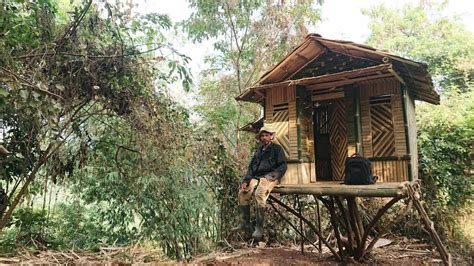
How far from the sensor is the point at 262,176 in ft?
23.4

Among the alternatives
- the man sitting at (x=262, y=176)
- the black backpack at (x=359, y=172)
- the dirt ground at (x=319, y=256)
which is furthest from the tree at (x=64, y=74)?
the dirt ground at (x=319, y=256)

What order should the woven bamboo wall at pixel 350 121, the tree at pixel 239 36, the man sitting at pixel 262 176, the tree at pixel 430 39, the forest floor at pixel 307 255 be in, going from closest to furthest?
1. the man sitting at pixel 262 176
2. the woven bamboo wall at pixel 350 121
3. the forest floor at pixel 307 255
4. the tree at pixel 239 36
5. the tree at pixel 430 39

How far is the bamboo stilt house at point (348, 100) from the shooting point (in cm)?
657

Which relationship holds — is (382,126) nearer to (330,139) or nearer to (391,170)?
(391,170)

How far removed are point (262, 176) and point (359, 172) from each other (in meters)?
1.88

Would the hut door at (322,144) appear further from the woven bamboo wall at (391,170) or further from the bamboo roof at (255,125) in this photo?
the woven bamboo wall at (391,170)

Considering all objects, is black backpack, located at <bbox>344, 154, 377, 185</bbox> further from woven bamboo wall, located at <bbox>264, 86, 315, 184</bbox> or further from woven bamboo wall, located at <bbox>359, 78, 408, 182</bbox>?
woven bamboo wall, located at <bbox>264, 86, 315, 184</bbox>

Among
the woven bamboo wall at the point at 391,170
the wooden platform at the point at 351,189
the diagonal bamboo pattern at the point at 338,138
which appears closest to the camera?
the wooden platform at the point at 351,189

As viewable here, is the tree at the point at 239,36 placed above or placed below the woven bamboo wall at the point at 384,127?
Answer: above

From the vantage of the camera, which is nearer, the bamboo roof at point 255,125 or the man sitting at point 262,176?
the man sitting at point 262,176

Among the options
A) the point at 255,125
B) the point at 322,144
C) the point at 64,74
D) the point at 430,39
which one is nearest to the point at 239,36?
the point at 255,125

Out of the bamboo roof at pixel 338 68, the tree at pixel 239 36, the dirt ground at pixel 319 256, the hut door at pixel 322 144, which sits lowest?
the dirt ground at pixel 319 256

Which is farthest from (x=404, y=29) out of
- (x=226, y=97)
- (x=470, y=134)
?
(x=226, y=97)

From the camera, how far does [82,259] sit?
4.96 meters
